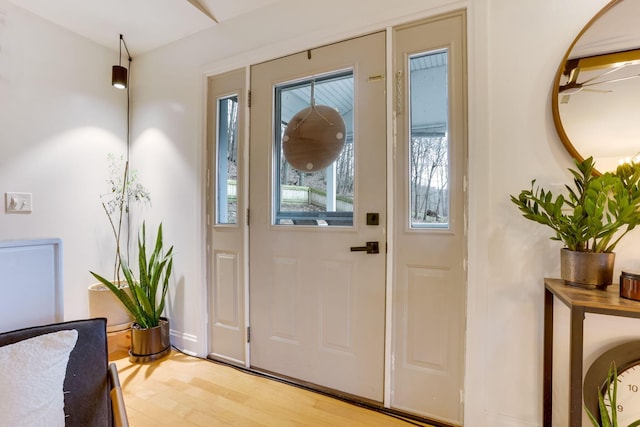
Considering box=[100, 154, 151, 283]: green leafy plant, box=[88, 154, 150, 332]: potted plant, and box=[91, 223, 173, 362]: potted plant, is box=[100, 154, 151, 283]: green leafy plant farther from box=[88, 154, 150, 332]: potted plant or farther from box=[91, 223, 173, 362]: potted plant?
box=[91, 223, 173, 362]: potted plant

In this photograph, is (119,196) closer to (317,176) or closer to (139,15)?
(139,15)

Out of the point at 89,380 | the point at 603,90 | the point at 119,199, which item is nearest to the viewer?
the point at 89,380

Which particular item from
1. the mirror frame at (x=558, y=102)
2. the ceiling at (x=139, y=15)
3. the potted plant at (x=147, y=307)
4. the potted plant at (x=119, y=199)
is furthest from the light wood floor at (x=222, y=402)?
the ceiling at (x=139, y=15)

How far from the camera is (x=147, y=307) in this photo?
6.87 feet

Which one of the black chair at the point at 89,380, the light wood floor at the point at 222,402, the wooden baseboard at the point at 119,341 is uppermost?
the black chair at the point at 89,380

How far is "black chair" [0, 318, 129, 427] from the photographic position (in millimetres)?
893

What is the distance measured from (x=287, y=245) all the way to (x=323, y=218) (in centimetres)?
30

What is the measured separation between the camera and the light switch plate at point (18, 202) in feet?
6.36

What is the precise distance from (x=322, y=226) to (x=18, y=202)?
6.67ft

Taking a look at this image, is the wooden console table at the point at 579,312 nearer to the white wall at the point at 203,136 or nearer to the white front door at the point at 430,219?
the white wall at the point at 203,136

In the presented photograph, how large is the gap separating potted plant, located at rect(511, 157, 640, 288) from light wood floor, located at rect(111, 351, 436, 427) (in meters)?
1.08

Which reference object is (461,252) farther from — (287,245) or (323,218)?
(287,245)

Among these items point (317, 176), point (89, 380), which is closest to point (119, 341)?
point (89, 380)

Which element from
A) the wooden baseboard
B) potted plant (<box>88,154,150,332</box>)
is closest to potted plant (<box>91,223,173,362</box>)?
the wooden baseboard
